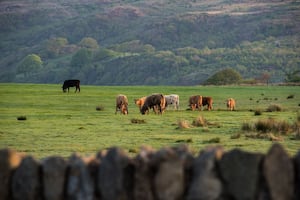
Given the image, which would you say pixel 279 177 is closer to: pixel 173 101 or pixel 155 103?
pixel 155 103

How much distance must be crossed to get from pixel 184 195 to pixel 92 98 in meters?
53.0

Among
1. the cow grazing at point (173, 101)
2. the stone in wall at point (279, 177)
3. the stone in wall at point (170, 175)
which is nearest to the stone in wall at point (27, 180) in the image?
the stone in wall at point (170, 175)

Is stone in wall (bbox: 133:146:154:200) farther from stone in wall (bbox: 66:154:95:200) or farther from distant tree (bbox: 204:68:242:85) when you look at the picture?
distant tree (bbox: 204:68:242:85)

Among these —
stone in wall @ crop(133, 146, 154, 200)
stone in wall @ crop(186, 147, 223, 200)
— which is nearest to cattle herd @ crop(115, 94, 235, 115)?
stone in wall @ crop(133, 146, 154, 200)

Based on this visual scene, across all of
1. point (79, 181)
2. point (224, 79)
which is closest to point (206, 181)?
point (79, 181)

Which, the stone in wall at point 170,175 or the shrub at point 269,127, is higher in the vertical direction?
the stone in wall at point 170,175

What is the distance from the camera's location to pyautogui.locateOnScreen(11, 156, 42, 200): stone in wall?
8.13 metres

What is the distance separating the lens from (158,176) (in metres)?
7.94

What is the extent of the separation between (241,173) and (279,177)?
37 centimetres

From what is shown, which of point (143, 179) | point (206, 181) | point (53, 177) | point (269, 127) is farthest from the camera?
point (269, 127)

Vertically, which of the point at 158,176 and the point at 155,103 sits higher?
the point at 158,176

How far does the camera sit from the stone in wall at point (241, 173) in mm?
7812

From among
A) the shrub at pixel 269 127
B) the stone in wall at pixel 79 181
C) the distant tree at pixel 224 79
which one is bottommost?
the shrub at pixel 269 127

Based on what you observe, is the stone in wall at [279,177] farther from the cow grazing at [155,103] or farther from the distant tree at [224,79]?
the distant tree at [224,79]
